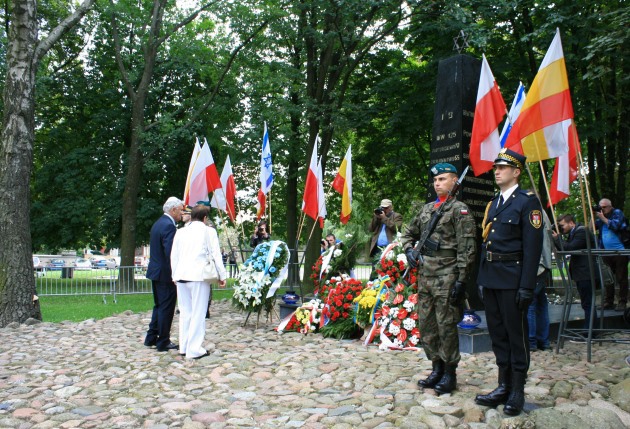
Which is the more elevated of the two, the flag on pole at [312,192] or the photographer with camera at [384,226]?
the flag on pole at [312,192]

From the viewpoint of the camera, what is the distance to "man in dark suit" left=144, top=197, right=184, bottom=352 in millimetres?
7861

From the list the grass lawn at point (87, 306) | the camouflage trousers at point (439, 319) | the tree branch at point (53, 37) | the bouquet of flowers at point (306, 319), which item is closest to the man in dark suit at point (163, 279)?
the bouquet of flowers at point (306, 319)

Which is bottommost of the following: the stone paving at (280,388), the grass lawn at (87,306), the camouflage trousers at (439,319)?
the stone paving at (280,388)

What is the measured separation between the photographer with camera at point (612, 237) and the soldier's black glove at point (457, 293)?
6341 millimetres

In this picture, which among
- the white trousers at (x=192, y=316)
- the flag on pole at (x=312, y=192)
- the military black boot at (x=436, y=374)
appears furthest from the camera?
the flag on pole at (x=312, y=192)

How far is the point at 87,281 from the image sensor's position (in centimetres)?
1451

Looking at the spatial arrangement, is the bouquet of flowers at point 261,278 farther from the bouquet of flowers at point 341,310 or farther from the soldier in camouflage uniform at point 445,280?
the soldier in camouflage uniform at point 445,280

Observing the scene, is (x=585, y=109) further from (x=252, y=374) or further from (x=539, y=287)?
(x=252, y=374)

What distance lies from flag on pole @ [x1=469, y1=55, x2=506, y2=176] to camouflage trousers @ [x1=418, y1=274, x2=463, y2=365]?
9.13ft

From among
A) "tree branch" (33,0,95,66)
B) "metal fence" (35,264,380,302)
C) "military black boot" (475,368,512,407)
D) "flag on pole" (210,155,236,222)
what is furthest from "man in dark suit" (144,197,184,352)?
"metal fence" (35,264,380,302)

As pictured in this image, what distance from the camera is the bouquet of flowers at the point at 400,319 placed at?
25.1 ft

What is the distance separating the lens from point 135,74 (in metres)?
20.1

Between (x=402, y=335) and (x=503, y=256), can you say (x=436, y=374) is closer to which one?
(x=503, y=256)

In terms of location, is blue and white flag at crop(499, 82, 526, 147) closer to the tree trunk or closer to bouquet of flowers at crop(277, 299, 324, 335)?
bouquet of flowers at crop(277, 299, 324, 335)
